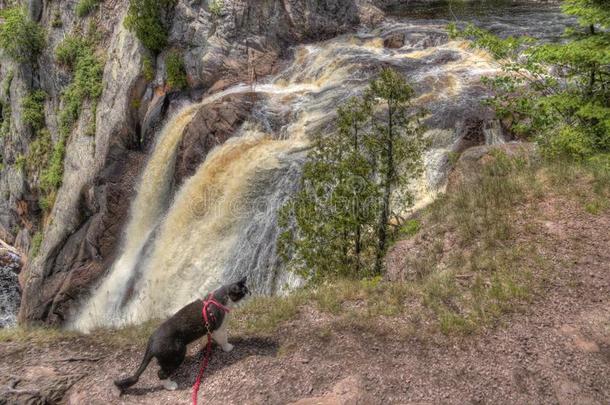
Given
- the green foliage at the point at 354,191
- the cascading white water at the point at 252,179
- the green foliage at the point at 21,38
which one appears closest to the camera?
the green foliage at the point at 354,191

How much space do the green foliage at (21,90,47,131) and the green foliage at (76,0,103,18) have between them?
17.3 feet

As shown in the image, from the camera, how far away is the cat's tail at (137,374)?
512 cm

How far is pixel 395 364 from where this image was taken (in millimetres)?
5145

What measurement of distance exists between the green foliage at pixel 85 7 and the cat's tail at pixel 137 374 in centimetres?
2402

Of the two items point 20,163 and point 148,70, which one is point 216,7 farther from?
point 20,163

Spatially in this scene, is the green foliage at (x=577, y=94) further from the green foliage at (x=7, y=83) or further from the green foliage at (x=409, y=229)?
the green foliage at (x=7, y=83)

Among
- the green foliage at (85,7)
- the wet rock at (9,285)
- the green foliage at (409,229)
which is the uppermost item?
the green foliage at (85,7)

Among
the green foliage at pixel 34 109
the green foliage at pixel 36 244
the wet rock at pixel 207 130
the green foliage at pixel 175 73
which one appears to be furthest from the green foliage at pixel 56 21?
the wet rock at pixel 207 130

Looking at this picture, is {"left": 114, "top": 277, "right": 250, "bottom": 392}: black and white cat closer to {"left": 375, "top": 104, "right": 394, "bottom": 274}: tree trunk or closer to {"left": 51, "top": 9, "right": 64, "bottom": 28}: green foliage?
{"left": 375, "top": 104, "right": 394, "bottom": 274}: tree trunk

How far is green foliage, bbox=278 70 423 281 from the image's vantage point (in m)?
7.71

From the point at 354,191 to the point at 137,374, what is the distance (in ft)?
14.9

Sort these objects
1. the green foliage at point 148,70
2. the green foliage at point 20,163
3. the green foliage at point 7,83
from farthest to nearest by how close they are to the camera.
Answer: the green foliage at point 7,83 → the green foliage at point 20,163 → the green foliage at point 148,70

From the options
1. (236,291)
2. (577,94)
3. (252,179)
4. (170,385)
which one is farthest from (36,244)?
(577,94)

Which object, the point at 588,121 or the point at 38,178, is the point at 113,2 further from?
A: the point at 588,121
